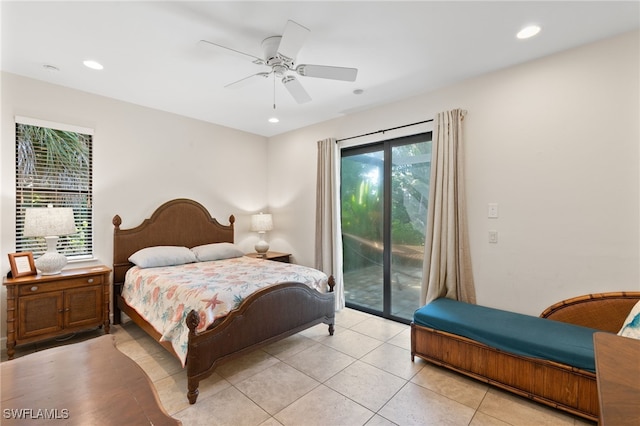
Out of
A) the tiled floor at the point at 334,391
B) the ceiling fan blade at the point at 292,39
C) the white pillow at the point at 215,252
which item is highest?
the ceiling fan blade at the point at 292,39

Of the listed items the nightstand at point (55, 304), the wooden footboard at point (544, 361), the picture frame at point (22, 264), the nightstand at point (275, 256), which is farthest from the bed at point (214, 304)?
the wooden footboard at point (544, 361)

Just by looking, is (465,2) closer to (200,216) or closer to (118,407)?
(118,407)

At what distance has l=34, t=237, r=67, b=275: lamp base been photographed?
105 inches

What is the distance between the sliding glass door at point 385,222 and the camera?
3.38m

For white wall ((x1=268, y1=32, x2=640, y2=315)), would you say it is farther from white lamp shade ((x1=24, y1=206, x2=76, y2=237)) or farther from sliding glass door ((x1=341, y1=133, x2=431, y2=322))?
white lamp shade ((x1=24, y1=206, x2=76, y2=237))

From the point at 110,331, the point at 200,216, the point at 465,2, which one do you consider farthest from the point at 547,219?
the point at 110,331

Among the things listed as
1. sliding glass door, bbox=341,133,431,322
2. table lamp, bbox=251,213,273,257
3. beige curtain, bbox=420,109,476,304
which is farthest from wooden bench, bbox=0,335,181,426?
table lamp, bbox=251,213,273,257

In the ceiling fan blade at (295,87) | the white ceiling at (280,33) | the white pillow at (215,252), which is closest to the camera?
the white ceiling at (280,33)

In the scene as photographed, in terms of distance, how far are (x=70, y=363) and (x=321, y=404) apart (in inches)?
60.4

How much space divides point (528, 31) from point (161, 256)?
13.5ft

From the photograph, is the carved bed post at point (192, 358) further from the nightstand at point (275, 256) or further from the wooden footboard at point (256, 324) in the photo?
the nightstand at point (275, 256)

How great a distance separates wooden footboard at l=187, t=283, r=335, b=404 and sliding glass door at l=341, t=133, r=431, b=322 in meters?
0.95

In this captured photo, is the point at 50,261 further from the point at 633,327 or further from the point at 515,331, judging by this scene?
the point at 633,327

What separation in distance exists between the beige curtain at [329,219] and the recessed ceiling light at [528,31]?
2301mm
